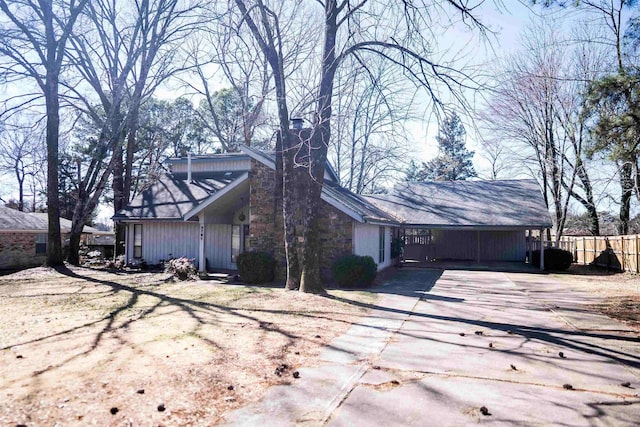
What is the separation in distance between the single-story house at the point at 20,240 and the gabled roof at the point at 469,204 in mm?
17996

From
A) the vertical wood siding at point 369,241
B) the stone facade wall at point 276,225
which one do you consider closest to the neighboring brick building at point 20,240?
the stone facade wall at point 276,225

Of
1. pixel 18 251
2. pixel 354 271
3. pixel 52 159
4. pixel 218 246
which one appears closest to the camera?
pixel 354 271

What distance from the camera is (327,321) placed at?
27.6 feet

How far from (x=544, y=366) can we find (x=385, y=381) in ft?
7.16

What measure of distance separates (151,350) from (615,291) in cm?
1334

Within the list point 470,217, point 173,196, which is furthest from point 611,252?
point 173,196

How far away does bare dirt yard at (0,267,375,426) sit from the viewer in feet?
13.9

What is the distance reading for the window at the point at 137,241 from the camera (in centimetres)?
1967

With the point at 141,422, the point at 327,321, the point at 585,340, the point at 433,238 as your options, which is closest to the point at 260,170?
the point at 327,321

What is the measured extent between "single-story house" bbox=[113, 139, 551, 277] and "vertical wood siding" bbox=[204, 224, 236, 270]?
0.13 ft

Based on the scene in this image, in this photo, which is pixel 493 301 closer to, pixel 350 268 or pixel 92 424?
pixel 350 268

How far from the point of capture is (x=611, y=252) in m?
21.8

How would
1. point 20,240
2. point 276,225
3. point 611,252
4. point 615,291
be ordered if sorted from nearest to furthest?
point 615,291, point 276,225, point 611,252, point 20,240

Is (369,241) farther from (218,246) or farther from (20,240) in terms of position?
(20,240)
